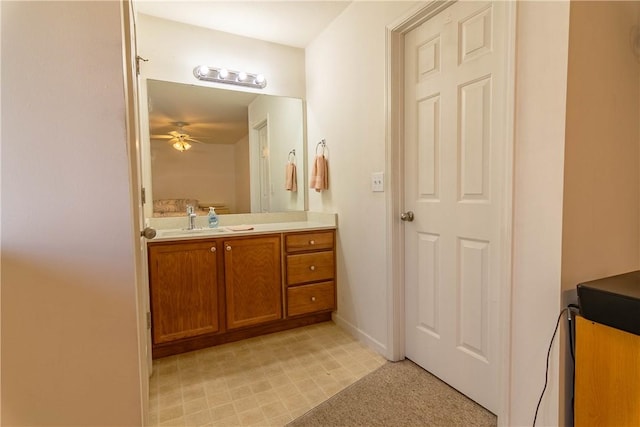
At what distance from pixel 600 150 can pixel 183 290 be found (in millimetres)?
2219

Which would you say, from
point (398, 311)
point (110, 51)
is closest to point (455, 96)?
point (398, 311)

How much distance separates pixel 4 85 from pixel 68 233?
1.20 feet

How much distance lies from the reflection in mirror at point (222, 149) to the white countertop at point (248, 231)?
0.13m

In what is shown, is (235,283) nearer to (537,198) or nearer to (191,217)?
(191,217)

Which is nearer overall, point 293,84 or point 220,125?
point 220,125

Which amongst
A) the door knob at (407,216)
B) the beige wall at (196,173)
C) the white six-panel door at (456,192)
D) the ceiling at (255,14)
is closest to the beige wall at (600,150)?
the white six-panel door at (456,192)

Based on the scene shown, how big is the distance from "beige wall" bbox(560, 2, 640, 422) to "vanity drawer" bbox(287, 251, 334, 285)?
5.32ft

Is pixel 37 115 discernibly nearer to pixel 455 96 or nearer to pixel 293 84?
pixel 455 96

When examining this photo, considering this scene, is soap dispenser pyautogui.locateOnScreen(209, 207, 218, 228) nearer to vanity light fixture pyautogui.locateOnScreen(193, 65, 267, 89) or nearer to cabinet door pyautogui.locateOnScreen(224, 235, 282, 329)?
cabinet door pyautogui.locateOnScreen(224, 235, 282, 329)

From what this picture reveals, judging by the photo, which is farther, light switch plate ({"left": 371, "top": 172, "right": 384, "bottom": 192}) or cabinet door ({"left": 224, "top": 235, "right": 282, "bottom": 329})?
cabinet door ({"left": 224, "top": 235, "right": 282, "bottom": 329})

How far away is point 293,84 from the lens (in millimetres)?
2828

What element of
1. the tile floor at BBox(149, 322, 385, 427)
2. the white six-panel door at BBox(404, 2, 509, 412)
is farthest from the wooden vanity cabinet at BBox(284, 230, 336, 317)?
the white six-panel door at BBox(404, 2, 509, 412)

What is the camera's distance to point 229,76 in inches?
100

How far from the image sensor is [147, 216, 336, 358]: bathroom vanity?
2.00 metres
